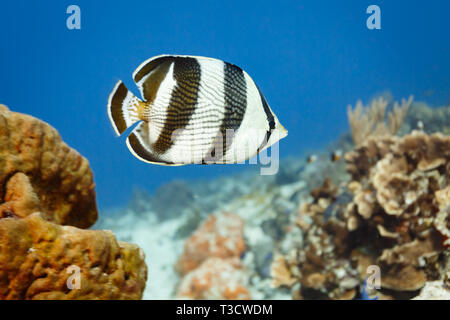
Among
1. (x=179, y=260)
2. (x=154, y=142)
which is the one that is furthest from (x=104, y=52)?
(x=154, y=142)

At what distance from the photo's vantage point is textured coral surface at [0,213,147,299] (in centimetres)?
113

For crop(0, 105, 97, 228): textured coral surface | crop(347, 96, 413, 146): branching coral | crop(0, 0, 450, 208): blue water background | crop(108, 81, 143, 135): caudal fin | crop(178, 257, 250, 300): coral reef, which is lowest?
crop(178, 257, 250, 300): coral reef

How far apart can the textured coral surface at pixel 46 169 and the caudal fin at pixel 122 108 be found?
3.03 ft

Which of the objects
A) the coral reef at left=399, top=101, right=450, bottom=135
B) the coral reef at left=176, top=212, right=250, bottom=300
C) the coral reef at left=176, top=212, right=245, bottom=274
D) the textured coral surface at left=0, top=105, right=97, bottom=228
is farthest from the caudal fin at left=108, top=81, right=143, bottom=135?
the coral reef at left=399, top=101, right=450, bottom=135

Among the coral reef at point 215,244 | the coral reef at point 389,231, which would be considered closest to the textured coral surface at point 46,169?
the coral reef at point 389,231

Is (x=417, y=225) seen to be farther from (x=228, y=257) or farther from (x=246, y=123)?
(x=228, y=257)

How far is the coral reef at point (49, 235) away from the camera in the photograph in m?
1.16

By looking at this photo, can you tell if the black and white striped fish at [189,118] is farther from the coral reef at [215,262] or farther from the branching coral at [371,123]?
the branching coral at [371,123]

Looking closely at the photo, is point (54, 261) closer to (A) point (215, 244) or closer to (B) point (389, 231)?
(B) point (389, 231)

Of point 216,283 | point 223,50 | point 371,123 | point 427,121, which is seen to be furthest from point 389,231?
point 223,50

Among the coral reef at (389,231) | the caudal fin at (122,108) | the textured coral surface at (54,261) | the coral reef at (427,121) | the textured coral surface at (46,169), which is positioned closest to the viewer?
the caudal fin at (122,108)

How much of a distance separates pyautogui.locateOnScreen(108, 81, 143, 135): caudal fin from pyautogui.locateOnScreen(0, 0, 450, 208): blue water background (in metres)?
41.7

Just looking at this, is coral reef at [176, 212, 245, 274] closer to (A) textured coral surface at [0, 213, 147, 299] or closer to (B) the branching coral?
(B) the branching coral

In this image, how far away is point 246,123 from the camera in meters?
0.88
